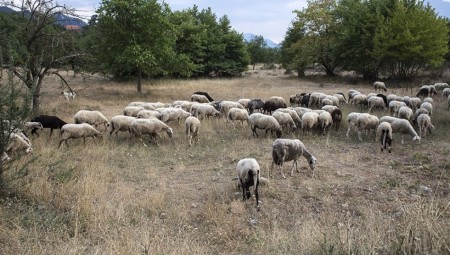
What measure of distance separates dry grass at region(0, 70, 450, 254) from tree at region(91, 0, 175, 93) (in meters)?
12.1

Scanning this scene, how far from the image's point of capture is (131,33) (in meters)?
25.5

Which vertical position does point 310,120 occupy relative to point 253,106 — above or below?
above

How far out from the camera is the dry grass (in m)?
4.69

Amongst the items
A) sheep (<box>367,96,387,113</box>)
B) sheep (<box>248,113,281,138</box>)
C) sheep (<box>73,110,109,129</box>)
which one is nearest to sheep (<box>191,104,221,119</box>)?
sheep (<box>248,113,281,138</box>)

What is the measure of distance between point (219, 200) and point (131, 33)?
66.6ft

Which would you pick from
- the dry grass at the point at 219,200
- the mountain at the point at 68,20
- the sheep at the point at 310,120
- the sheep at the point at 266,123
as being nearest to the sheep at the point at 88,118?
the dry grass at the point at 219,200

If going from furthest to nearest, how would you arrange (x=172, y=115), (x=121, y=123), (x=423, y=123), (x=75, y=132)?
(x=172, y=115)
(x=423, y=123)
(x=121, y=123)
(x=75, y=132)

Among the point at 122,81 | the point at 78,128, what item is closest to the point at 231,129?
the point at 78,128

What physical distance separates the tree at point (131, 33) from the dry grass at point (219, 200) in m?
12.1

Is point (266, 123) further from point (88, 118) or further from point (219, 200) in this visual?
point (88, 118)

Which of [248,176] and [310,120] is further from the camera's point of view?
[310,120]

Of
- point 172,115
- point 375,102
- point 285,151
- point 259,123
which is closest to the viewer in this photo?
point 285,151

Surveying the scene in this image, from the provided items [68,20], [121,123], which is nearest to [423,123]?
[121,123]

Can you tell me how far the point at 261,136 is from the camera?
1491 centimetres
